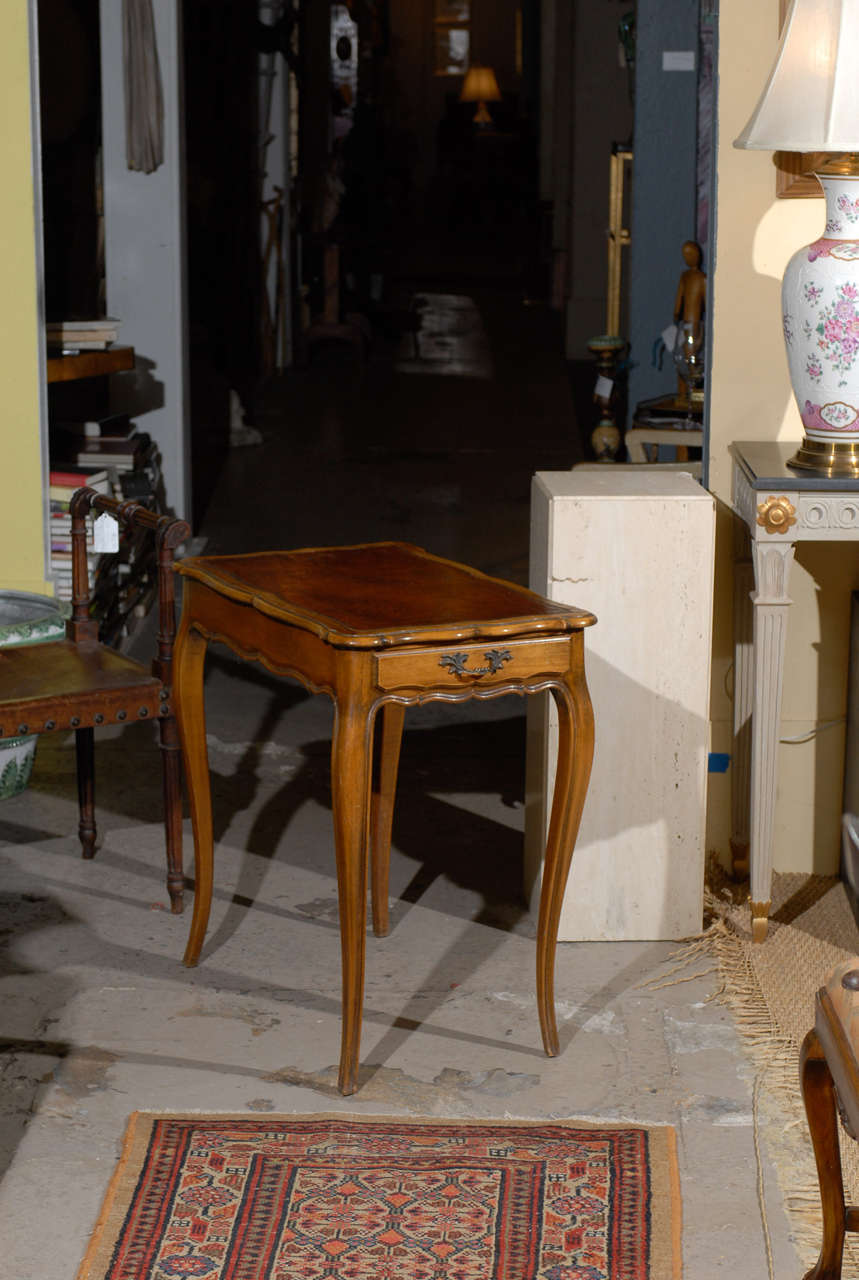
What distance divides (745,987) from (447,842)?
0.96 metres

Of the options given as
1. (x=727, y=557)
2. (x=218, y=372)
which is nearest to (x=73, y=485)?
(x=727, y=557)

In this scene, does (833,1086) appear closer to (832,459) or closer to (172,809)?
(832,459)

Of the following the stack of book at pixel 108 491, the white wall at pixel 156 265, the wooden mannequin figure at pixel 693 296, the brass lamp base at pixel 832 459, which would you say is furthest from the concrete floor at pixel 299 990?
the white wall at pixel 156 265

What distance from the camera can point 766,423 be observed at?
3.55 m

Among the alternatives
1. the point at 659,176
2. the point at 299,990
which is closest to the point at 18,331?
the point at 299,990

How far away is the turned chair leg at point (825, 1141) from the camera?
1926 mm

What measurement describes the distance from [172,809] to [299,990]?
0.50 meters

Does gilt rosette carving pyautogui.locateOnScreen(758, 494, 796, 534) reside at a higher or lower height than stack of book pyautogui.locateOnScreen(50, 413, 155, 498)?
higher

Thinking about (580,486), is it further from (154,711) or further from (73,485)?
(73,485)

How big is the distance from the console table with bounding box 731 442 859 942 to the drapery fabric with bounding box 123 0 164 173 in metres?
3.32

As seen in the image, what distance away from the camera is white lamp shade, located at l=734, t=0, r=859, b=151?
9.80ft

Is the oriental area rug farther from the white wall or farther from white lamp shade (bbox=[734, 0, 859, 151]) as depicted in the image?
the white wall

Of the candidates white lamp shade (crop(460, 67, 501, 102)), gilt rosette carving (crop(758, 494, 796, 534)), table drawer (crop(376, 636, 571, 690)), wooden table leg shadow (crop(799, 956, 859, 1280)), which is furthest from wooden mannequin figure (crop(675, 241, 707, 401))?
white lamp shade (crop(460, 67, 501, 102))

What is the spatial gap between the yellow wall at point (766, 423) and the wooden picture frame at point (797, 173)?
0.02 meters
